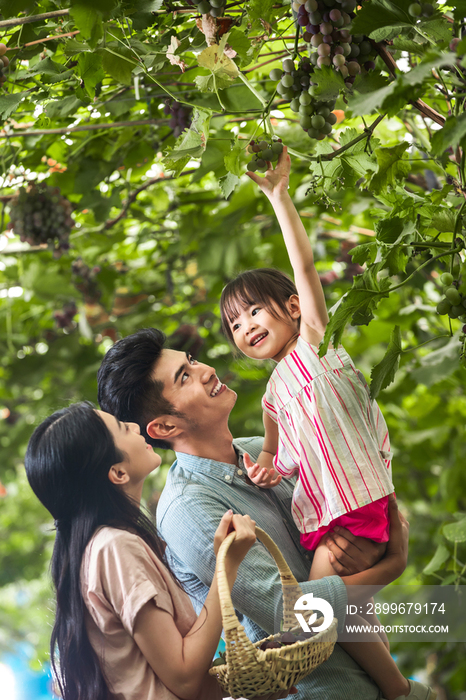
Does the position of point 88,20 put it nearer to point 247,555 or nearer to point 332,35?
point 332,35

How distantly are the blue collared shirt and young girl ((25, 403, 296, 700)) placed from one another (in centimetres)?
2

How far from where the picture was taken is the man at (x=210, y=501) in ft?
2.22

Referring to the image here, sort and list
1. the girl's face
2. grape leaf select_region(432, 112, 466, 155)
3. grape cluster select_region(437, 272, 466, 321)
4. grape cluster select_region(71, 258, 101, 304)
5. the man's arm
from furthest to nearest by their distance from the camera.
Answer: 1. grape cluster select_region(71, 258, 101, 304)
2. the girl's face
3. the man's arm
4. grape cluster select_region(437, 272, 466, 321)
5. grape leaf select_region(432, 112, 466, 155)

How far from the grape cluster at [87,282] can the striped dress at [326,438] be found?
36.0 inches

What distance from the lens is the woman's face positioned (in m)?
0.73

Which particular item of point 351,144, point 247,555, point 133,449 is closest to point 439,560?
point 247,555

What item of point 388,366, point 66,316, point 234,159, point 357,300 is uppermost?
point 234,159

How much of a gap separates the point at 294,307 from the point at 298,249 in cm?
8

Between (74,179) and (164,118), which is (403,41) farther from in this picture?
(74,179)

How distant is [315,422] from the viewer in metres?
0.73

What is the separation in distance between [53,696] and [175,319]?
0.88 metres

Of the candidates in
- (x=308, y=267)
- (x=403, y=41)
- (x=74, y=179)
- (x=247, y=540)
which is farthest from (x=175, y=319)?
(x=403, y=41)

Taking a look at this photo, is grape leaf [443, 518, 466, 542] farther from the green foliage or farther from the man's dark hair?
the man's dark hair

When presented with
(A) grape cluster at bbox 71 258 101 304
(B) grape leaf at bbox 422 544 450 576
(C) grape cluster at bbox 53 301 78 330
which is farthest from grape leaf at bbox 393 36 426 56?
(C) grape cluster at bbox 53 301 78 330
